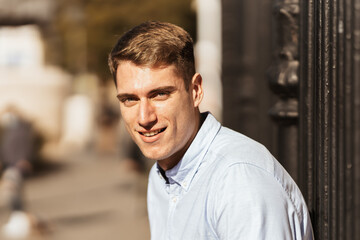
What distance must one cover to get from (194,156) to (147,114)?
0.64ft

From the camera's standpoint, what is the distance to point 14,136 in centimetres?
970

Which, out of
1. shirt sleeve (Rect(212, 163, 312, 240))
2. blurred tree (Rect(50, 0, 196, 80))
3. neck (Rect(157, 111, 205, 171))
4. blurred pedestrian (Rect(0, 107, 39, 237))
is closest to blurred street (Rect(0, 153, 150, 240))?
blurred pedestrian (Rect(0, 107, 39, 237))

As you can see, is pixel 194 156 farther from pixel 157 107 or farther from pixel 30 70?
pixel 30 70

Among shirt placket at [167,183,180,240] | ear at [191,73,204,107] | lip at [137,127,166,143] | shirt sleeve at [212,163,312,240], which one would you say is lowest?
shirt placket at [167,183,180,240]

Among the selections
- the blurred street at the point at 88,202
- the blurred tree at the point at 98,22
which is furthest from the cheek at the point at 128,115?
the blurred tree at the point at 98,22

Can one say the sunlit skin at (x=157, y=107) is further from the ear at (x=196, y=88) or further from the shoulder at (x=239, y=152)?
the shoulder at (x=239, y=152)

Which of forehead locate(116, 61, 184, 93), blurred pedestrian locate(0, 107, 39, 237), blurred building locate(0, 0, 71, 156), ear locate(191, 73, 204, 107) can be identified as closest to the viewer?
forehead locate(116, 61, 184, 93)

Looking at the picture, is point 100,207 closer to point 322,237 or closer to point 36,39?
point 322,237

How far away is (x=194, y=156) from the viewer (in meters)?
2.04

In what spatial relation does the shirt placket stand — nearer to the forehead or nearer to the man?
the man

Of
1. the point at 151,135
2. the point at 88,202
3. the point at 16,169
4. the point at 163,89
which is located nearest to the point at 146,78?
the point at 163,89

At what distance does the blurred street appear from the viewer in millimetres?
9258

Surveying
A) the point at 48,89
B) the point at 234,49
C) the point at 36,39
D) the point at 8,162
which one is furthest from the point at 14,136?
the point at 36,39

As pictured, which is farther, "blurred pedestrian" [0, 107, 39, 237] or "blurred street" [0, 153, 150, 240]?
"blurred street" [0, 153, 150, 240]
